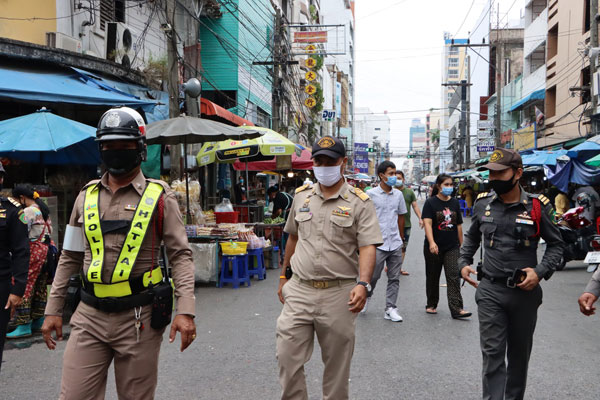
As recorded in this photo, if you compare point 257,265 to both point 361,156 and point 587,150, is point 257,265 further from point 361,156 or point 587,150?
point 361,156

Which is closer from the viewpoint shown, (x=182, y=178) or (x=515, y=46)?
(x=182, y=178)

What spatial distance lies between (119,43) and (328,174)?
35.8 feet

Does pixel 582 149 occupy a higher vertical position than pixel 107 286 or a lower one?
higher

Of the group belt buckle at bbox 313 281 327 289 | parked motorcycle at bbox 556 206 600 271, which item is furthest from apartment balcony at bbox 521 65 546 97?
belt buckle at bbox 313 281 327 289

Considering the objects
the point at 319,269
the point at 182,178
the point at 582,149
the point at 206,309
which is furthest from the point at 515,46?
the point at 319,269

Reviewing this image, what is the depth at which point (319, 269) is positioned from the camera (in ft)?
11.7

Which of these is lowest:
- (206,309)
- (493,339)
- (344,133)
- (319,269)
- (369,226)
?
(206,309)

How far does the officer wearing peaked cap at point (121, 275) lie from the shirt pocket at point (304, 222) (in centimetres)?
95

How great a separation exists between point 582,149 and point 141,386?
518 inches

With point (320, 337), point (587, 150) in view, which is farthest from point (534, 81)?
point (320, 337)

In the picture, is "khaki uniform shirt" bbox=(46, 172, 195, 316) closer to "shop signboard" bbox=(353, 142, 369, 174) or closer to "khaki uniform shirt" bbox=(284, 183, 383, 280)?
"khaki uniform shirt" bbox=(284, 183, 383, 280)

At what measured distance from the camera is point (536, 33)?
30781 mm

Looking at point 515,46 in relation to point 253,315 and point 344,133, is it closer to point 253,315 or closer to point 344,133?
point 344,133

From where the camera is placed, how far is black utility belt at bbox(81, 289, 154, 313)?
2773 mm
